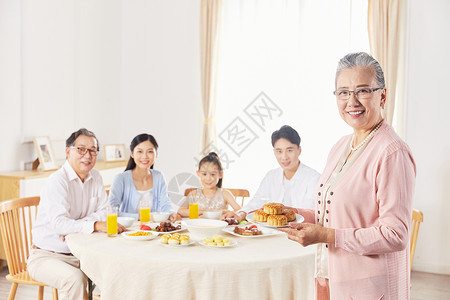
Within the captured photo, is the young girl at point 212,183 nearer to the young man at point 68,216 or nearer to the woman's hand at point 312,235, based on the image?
the young man at point 68,216

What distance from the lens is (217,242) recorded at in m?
2.09

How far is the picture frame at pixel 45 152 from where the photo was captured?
4.09 metres

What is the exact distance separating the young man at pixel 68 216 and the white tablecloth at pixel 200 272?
1.23 ft

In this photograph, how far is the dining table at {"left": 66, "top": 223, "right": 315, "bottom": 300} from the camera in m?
1.86

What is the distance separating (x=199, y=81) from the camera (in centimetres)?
506

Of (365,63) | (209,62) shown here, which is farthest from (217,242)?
(209,62)

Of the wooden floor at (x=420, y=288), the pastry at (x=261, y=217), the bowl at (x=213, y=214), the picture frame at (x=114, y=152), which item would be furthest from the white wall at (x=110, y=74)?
the pastry at (x=261, y=217)

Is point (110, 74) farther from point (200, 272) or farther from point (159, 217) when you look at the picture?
point (200, 272)

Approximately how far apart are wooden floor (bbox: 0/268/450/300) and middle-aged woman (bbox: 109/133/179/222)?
108 cm

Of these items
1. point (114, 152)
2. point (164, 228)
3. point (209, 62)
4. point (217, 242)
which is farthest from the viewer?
point (114, 152)

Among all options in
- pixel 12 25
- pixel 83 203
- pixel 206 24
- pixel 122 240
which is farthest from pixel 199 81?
pixel 122 240

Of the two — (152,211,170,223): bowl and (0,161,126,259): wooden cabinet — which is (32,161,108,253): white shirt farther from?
(0,161,126,259): wooden cabinet

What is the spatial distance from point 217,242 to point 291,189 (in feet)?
3.92

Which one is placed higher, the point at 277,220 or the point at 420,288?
the point at 277,220
